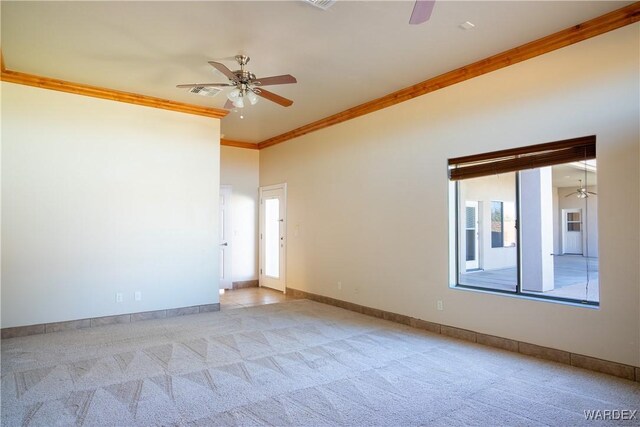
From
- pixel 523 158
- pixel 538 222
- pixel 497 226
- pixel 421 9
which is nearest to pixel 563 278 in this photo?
pixel 538 222

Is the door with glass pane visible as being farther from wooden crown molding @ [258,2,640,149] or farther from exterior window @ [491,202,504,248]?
exterior window @ [491,202,504,248]

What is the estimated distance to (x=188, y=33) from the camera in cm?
368

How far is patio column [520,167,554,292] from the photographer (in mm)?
4281

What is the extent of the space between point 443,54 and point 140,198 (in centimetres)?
440

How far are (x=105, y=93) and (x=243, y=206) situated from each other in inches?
147

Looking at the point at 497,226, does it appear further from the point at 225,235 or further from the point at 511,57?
the point at 225,235

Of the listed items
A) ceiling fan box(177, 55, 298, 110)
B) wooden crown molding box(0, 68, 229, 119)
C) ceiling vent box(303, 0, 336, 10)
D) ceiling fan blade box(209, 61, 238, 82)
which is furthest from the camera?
wooden crown molding box(0, 68, 229, 119)

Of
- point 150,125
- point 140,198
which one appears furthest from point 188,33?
point 140,198

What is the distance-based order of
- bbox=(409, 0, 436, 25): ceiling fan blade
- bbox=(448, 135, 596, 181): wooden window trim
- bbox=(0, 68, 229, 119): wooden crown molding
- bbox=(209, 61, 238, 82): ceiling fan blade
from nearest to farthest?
bbox=(409, 0, 436, 25): ceiling fan blade
bbox=(209, 61, 238, 82): ceiling fan blade
bbox=(448, 135, 596, 181): wooden window trim
bbox=(0, 68, 229, 119): wooden crown molding

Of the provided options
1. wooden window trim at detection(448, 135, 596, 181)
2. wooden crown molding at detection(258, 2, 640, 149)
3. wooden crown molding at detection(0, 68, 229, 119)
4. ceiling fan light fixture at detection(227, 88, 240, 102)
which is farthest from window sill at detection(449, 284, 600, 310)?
wooden crown molding at detection(0, 68, 229, 119)

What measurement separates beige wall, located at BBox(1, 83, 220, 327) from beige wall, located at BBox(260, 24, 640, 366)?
1.90m

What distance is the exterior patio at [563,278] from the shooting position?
3.72 metres

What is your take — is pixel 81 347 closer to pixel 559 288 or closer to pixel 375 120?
pixel 375 120

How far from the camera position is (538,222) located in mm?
4828
